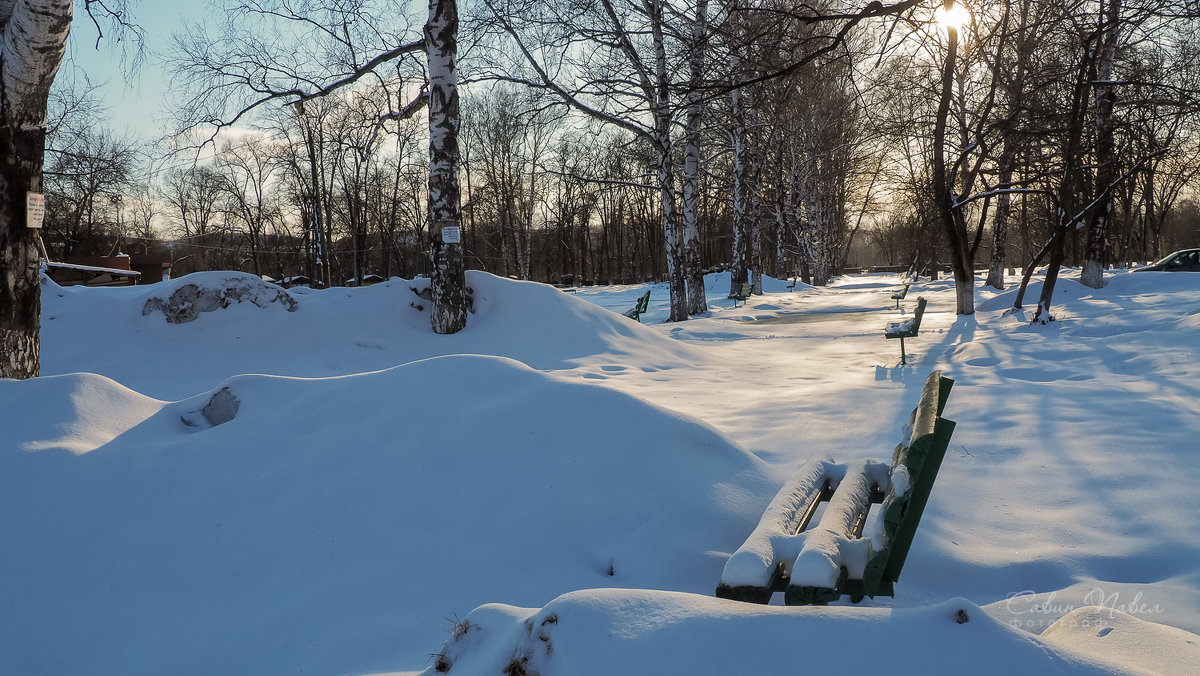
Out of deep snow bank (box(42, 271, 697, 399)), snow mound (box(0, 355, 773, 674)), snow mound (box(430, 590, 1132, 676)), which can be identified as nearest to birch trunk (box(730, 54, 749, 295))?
deep snow bank (box(42, 271, 697, 399))

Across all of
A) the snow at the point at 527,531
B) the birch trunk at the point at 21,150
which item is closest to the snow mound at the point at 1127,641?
the snow at the point at 527,531

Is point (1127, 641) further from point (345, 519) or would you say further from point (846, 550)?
point (345, 519)

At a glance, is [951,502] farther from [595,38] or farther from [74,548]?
[595,38]

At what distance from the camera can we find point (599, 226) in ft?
210

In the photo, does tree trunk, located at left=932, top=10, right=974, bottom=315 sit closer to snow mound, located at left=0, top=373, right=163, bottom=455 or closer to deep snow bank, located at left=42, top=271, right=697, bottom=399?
deep snow bank, located at left=42, top=271, right=697, bottom=399

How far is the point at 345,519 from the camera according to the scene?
3006mm

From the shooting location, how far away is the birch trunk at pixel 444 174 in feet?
29.1

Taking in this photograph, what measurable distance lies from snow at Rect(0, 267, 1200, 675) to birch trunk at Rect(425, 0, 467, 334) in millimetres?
4915

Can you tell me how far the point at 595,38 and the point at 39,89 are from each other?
918 cm

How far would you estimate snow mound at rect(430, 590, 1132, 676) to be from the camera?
147cm

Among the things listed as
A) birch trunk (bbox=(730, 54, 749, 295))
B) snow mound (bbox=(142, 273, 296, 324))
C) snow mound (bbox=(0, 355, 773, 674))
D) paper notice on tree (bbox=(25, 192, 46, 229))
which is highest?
birch trunk (bbox=(730, 54, 749, 295))

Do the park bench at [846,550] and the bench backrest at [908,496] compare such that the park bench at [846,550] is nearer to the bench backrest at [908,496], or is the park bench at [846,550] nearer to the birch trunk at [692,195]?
the bench backrest at [908,496]

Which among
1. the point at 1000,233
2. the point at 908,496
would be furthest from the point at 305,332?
the point at 1000,233

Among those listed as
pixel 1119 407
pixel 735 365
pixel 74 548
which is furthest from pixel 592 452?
pixel 735 365
